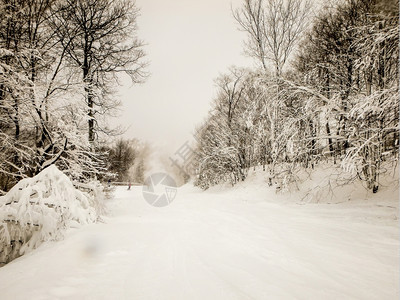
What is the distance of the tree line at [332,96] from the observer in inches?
185

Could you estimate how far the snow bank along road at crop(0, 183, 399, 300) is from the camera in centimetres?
189

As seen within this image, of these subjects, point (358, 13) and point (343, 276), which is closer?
point (343, 276)

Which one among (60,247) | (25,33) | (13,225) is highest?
(25,33)

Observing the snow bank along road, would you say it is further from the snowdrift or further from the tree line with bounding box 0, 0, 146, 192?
the tree line with bounding box 0, 0, 146, 192

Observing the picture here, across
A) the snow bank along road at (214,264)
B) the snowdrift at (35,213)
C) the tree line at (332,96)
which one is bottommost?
the snow bank along road at (214,264)

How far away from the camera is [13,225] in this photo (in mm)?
3502

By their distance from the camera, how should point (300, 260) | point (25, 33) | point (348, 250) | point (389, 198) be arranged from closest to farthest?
point (300, 260)
point (348, 250)
point (389, 198)
point (25, 33)

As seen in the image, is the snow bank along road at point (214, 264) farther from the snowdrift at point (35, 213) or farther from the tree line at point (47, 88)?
the tree line at point (47, 88)

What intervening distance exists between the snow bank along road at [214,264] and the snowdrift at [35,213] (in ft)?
1.12

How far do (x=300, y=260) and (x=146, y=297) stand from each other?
201 centimetres

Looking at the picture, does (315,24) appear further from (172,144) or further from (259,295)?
(172,144)

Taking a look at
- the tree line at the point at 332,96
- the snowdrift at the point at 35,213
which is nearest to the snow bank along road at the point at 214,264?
the snowdrift at the point at 35,213

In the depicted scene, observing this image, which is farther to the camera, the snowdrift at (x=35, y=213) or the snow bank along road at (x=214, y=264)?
the snowdrift at (x=35, y=213)

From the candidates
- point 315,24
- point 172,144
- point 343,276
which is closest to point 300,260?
point 343,276
